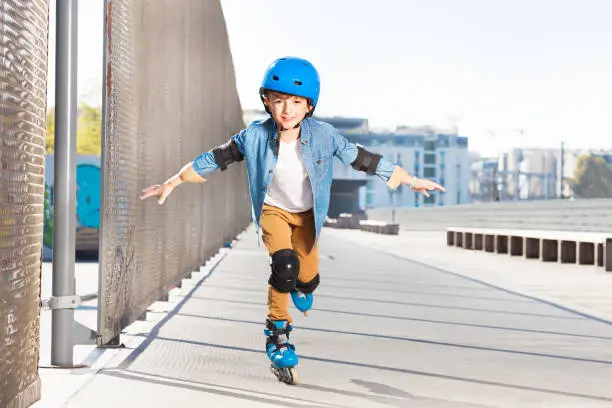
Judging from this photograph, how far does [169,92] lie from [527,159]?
158m

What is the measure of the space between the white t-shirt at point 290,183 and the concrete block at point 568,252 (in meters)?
16.0

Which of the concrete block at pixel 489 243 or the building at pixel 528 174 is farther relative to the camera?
the building at pixel 528 174

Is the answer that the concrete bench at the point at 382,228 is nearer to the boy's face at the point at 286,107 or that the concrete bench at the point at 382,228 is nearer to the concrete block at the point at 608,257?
the concrete block at the point at 608,257

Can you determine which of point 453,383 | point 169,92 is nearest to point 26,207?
point 453,383

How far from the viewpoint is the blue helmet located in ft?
16.8

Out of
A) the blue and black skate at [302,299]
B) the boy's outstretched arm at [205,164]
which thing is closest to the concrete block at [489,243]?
the blue and black skate at [302,299]

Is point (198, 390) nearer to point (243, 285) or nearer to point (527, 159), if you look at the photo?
point (243, 285)

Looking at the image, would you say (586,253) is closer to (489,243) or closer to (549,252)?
(549,252)

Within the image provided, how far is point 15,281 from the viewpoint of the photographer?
13.1 ft

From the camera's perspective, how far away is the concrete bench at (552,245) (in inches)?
754

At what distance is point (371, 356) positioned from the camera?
6316mm

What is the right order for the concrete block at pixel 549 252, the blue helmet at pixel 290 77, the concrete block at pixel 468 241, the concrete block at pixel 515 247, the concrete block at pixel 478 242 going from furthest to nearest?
the concrete block at pixel 468 241 < the concrete block at pixel 478 242 < the concrete block at pixel 515 247 < the concrete block at pixel 549 252 < the blue helmet at pixel 290 77

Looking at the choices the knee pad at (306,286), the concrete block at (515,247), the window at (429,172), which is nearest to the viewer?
the knee pad at (306,286)

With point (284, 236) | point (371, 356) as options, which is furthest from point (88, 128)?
point (284, 236)
